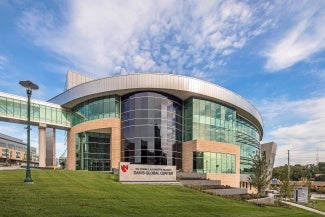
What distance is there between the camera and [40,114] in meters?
46.7

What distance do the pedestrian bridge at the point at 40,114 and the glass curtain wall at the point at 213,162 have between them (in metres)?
21.6

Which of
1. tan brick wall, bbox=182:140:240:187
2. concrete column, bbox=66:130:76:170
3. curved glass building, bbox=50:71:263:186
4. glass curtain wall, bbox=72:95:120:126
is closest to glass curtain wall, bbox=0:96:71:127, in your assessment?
curved glass building, bbox=50:71:263:186

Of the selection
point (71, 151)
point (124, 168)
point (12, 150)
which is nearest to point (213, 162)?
point (124, 168)

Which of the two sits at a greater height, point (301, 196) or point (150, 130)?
point (150, 130)

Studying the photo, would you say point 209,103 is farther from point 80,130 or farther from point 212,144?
point 80,130

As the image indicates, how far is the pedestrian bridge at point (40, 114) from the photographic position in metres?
42.9

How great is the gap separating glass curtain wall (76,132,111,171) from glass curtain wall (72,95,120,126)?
2789 mm

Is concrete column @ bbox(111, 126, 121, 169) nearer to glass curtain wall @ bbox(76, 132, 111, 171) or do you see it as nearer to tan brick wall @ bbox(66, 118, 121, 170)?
tan brick wall @ bbox(66, 118, 121, 170)

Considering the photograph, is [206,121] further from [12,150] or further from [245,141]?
[12,150]

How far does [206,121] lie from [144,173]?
20642mm

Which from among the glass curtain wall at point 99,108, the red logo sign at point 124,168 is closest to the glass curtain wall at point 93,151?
the glass curtain wall at point 99,108

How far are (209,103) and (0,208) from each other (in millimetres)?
36609

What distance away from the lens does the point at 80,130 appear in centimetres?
4650

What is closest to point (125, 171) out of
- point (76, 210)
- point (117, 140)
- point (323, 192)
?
point (76, 210)
